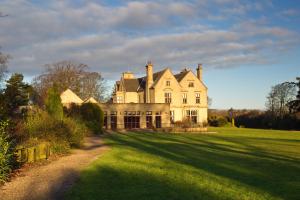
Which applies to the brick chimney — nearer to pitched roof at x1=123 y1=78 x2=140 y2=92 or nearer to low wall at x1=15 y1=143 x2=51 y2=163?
pitched roof at x1=123 y1=78 x2=140 y2=92

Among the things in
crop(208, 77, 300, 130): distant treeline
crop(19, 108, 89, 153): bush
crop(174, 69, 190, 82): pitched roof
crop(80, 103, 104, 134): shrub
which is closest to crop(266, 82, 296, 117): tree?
crop(208, 77, 300, 130): distant treeline

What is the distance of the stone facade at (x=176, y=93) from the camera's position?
57.4m

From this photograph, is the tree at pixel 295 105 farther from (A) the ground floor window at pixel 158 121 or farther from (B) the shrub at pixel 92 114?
(B) the shrub at pixel 92 114

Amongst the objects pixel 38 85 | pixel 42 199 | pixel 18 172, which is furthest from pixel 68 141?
pixel 38 85

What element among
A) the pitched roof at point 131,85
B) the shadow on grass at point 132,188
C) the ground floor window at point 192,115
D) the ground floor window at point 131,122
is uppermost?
the pitched roof at point 131,85

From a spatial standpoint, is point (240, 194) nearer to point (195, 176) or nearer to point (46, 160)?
point (195, 176)

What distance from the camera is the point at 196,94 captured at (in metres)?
59.3

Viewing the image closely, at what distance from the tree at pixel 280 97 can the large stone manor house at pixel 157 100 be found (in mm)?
14841

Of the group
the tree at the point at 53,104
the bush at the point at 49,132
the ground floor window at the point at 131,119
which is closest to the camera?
the bush at the point at 49,132

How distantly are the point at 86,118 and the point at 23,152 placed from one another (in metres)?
27.3

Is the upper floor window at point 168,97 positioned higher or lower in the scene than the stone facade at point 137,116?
higher

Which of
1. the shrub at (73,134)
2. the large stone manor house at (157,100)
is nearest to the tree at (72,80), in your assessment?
the large stone manor house at (157,100)

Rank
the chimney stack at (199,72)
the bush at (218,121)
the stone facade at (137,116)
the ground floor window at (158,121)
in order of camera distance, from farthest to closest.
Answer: the bush at (218,121), the chimney stack at (199,72), the ground floor window at (158,121), the stone facade at (137,116)

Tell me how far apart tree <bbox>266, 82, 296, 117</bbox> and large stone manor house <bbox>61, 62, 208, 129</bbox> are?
48.7ft
